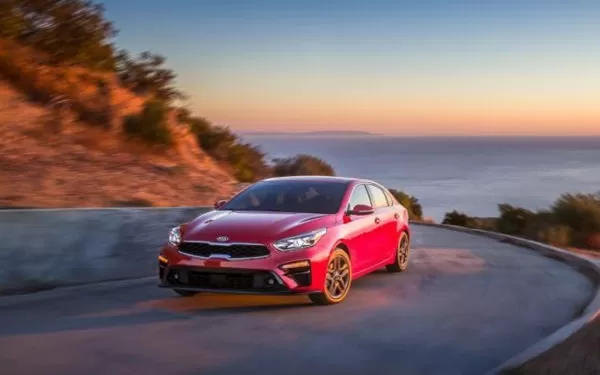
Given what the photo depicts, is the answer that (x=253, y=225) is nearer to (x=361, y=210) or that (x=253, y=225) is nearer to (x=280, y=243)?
(x=280, y=243)

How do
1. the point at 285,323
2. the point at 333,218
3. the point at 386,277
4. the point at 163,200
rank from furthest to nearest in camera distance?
the point at 163,200 → the point at 386,277 → the point at 333,218 → the point at 285,323

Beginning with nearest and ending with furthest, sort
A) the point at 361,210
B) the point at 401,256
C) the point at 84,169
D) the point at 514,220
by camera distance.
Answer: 1. the point at 361,210
2. the point at 401,256
3. the point at 84,169
4. the point at 514,220

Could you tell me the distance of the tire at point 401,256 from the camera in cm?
1390

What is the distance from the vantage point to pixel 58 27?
82.3ft

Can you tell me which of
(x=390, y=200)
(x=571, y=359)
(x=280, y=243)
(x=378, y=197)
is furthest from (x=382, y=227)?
(x=571, y=359)

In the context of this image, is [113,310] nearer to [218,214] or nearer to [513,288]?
[218,214]

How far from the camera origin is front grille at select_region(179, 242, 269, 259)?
34.2 feet

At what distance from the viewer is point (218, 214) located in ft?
38.1

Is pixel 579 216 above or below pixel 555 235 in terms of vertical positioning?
above

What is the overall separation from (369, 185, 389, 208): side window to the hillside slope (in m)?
5.02

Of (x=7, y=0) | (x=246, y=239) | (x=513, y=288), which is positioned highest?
(x=7, y=0)

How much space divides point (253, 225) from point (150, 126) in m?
14.3

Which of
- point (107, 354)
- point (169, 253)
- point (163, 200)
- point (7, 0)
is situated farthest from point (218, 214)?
point (7, 0)

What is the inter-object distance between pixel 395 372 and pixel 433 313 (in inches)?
114
